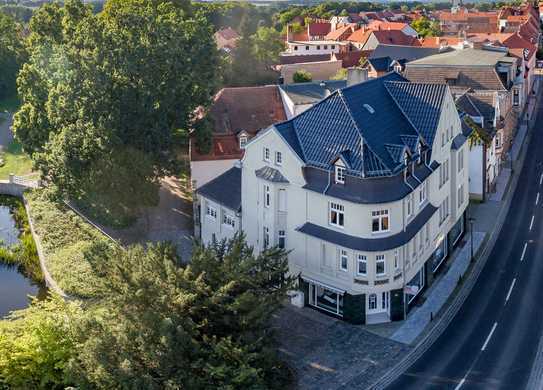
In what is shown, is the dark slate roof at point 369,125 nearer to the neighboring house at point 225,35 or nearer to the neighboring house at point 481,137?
the neighboring house at point 481,137

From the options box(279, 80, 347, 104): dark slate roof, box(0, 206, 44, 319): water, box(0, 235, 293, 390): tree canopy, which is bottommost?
box(0, 206, 44, 319): water

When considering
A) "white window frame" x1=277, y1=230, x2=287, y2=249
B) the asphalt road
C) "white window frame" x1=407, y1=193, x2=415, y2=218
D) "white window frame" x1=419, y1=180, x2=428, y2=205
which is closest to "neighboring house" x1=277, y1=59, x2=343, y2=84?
the asphalt road

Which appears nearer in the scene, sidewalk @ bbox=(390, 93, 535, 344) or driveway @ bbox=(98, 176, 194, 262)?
sidewalk @ bbox=(390, 93, 535, 344)

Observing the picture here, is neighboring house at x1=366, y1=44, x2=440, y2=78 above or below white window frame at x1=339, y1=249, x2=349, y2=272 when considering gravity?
above

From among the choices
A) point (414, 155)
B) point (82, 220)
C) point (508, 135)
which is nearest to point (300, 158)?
point (414, 155)

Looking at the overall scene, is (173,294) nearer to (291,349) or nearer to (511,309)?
(291,349)

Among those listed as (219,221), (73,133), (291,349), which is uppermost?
(73,133)

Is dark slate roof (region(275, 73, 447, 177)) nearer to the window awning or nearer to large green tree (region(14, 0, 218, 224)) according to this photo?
the window awning
